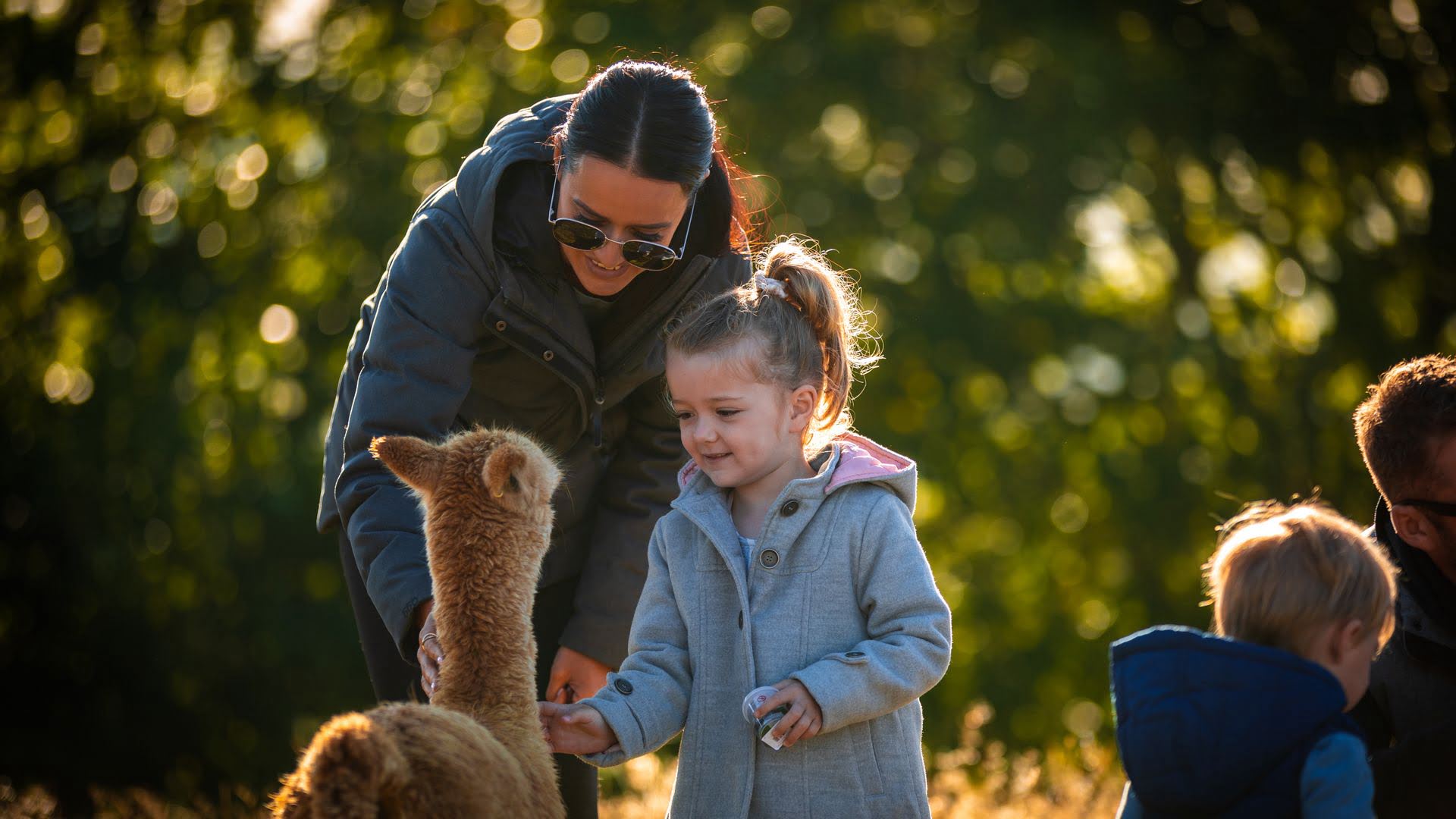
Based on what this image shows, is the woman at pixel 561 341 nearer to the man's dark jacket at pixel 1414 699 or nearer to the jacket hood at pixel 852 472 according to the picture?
the jacket hood at pixel 852 472

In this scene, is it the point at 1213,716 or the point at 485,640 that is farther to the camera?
the point at 485,640

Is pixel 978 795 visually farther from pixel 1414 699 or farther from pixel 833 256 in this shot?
pixel 833 256

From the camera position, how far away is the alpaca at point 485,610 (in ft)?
7.07

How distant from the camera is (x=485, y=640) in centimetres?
252

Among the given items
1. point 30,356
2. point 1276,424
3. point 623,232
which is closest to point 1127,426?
point 1276,424

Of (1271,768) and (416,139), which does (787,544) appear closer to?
(1271,768)

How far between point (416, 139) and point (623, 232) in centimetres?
496

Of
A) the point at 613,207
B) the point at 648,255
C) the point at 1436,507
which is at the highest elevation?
the point at 613,207

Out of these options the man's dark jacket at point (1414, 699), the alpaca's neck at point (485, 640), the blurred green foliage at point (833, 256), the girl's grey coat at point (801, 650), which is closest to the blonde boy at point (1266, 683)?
the girl's grey coat at point (801, 650)

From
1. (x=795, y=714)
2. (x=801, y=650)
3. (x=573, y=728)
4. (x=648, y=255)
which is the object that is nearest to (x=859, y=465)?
(x=801, y=650)

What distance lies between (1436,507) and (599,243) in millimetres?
2222

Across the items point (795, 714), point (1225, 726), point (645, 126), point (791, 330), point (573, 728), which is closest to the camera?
point (1225, 726)

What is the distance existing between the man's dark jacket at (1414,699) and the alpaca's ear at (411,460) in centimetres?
234

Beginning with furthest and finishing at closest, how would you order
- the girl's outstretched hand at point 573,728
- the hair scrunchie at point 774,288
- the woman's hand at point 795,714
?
the hair scrunchie at point 774,288 → the girl's outstretched hand at point 573,728 → the woman's hand at point 795,714
